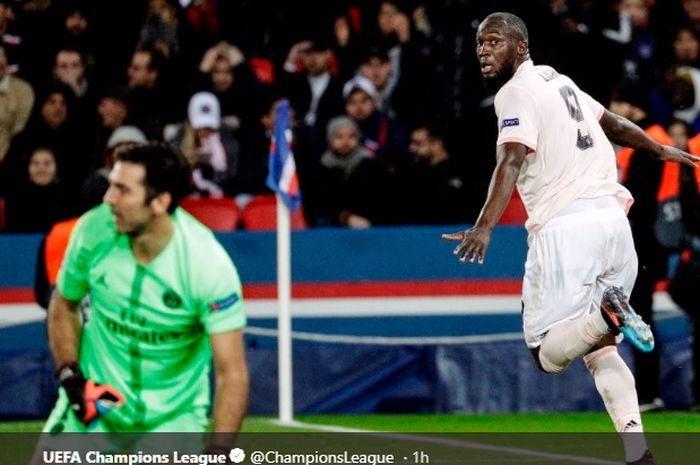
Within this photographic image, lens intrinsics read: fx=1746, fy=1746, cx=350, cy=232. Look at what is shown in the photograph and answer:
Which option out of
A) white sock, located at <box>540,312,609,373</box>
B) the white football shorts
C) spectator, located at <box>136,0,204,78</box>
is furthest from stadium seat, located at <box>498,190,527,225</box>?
white sock, located at <box>540,312,609,373</box>

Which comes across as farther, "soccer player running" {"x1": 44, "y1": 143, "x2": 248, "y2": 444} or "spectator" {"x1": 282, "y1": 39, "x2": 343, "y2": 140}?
"spectator" {"x1": 282, "y1": 39, "x2": 343, "y2": 140}

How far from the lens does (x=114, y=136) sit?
581 inches

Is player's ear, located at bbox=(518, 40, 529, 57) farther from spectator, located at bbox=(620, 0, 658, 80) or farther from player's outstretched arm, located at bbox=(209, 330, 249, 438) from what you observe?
spectator, located at bbox=(620, 0, 658, 80)

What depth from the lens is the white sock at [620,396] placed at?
27.6 ft

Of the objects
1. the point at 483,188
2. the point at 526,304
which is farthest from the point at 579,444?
the point at 483,188

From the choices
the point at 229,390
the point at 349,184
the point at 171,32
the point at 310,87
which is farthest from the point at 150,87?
the point at 229,390

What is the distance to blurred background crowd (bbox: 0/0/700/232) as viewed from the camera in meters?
14.6

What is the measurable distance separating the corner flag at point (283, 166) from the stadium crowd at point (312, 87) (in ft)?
5.68

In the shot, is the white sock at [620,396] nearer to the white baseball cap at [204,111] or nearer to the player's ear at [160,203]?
the player's ear at [160,203]

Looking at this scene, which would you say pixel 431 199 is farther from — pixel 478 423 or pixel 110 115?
pixel 110 115

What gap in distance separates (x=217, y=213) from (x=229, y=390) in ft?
27.4

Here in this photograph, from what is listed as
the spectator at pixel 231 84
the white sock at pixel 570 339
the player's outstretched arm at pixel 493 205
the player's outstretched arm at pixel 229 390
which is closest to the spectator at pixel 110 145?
the spectator at pixel 231 84

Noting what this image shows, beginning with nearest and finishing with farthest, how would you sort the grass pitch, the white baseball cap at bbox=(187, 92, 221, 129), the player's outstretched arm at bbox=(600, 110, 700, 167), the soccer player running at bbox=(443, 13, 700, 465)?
the soccer player running at bbox=(443, 13, 700, 465) < the player's outstretched arm at bbox=(600, 110, 700, 167) < the grass pitch < the white baseball cap at bbox=(187, 92, 221, 129)

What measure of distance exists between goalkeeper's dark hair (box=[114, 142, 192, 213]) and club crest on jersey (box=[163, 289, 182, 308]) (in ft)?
0.98
